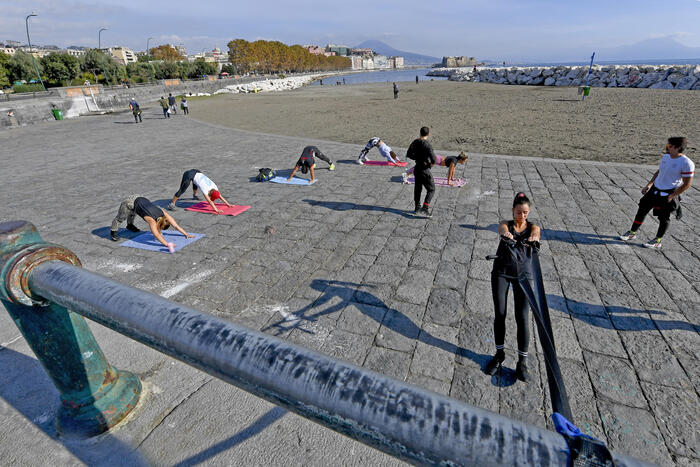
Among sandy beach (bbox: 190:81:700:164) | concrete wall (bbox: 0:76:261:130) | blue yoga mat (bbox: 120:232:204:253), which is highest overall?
concrete wall (bbox: 0:76:261:130)

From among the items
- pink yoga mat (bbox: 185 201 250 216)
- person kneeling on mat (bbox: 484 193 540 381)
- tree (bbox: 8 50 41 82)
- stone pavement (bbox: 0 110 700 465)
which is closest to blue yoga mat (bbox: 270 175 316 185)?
stone pavement (bbox: 0 110 700 465)

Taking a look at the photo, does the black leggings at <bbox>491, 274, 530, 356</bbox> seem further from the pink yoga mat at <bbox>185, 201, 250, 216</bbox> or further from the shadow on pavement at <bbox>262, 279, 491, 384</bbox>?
the pink yoga mat at <bbox>185, 201, 250, 216</bbox>

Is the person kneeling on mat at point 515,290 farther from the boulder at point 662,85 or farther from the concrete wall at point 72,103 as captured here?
Result: the boulder at point 662,85

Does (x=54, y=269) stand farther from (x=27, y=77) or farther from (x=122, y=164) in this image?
(x=27, y=77)

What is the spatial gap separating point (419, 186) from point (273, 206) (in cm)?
329

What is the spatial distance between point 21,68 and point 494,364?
71.9 metres

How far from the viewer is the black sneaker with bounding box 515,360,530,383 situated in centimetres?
324

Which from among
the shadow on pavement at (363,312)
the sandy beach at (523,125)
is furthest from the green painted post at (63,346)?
the sandy beach at (523,125)

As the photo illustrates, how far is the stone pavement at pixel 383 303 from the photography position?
266cm

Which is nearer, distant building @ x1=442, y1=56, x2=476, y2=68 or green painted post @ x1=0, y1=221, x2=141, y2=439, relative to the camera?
green painted post @ x1=0, y1=221, x2=141, y2=439

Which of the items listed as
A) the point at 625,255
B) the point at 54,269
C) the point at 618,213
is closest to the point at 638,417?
the point at 625,255

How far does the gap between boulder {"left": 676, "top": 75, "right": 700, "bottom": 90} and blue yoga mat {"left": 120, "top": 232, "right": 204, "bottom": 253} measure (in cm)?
4180

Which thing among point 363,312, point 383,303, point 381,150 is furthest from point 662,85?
point 363,312

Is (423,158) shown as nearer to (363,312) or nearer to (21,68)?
(363,312)
